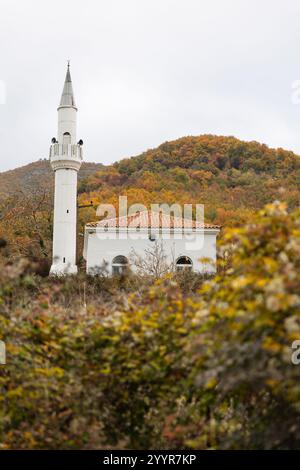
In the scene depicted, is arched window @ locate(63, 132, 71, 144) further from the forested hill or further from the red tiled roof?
the forested hill

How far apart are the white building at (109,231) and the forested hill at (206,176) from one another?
11374 millimetres

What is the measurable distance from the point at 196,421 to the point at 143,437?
1.72ft

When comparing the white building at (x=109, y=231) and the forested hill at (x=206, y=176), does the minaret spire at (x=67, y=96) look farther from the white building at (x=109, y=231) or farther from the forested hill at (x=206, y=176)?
the forested hill at (x=206, y=176)

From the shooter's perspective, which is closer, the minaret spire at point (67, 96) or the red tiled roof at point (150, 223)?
the red tiled roof at point (150, 223)

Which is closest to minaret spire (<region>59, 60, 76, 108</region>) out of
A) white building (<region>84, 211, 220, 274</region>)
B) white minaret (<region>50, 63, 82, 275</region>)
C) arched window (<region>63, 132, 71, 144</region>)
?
white minaret (<region>50, 63, 82, 275</region>)

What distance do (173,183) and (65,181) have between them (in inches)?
903

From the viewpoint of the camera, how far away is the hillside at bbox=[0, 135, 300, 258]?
48094 millimetres

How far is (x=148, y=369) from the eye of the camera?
5.02m

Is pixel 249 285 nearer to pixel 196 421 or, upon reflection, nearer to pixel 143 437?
pixel 196 421

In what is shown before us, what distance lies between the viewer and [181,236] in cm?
3453

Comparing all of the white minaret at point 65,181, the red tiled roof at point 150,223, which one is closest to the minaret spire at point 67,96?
the white minaret at point 65,181

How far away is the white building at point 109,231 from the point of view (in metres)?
34.0

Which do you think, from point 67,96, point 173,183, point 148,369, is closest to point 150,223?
point 67,96
